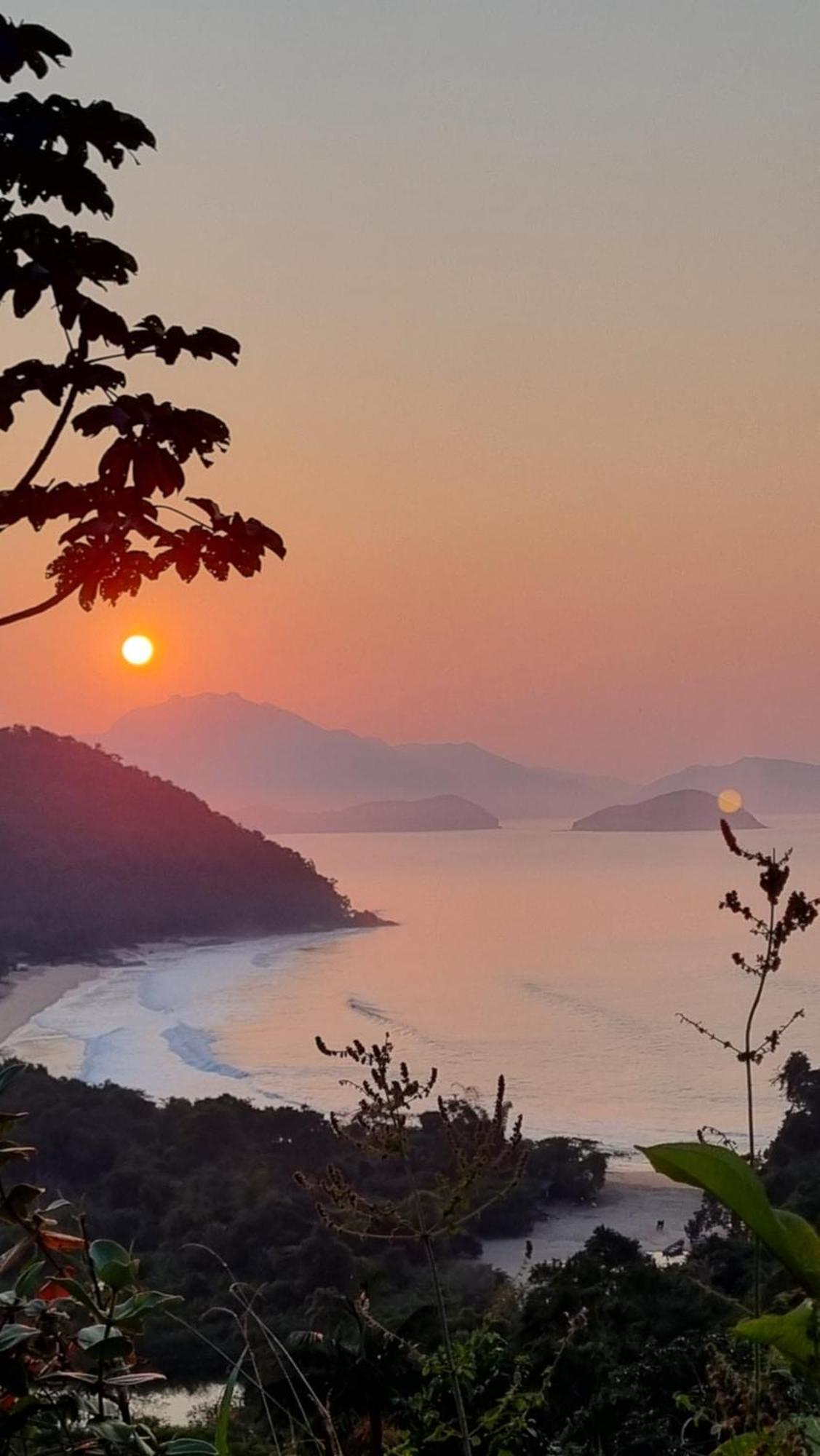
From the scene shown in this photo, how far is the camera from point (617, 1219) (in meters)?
27.8

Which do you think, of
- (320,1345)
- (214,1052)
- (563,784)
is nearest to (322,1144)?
(214,1052)

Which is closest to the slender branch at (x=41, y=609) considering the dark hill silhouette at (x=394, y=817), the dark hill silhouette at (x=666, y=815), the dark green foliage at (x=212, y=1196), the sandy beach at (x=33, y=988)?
the dark green foliage at (x=212, y=1196)

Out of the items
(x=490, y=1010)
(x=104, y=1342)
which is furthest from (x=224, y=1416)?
(x=490, y=1010)

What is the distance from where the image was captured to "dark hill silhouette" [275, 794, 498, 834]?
17950 centimetres

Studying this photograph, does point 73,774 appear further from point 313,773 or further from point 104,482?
point 313,773

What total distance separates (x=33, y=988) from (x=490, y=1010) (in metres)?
22.0

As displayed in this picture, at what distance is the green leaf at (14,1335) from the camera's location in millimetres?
1316

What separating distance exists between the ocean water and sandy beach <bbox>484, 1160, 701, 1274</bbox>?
1330 mm

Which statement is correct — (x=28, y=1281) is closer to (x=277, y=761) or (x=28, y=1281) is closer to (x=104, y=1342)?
(x=104, y=1342)

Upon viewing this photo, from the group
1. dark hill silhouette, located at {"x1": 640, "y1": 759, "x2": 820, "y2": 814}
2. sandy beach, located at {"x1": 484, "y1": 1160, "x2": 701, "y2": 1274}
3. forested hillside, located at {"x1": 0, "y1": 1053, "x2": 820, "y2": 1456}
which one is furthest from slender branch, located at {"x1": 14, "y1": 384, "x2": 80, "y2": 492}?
dark hill silhouette, located at {"x1": 640, "y1": 759, "x2": 820, "y2": 814}

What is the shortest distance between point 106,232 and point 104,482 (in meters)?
0.42

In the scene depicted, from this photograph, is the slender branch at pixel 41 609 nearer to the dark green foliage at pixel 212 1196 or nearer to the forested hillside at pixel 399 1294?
the forested hillside at pixel 399 1294

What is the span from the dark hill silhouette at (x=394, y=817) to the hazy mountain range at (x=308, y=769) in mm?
994

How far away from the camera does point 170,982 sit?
59844 millimetres
